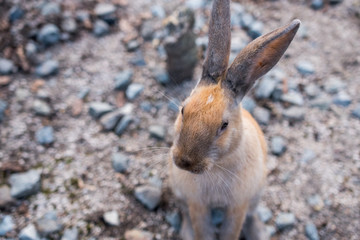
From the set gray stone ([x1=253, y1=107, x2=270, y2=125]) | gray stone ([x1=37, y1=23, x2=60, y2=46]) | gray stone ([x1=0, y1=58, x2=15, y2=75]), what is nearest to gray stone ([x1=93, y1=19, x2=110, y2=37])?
gray stone ([x1=37, y1=23, x2=60, y2=46])

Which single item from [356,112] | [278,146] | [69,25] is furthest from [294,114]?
[69,25]

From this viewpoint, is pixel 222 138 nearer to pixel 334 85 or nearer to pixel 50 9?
pixel 334 85

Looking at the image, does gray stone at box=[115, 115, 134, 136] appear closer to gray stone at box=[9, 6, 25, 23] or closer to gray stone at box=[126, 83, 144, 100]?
gray stone at box=[126, 83, 144, 100]

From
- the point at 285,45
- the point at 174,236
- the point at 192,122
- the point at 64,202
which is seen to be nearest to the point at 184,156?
the point at 192,122

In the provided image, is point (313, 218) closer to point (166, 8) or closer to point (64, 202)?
point (64, 202)

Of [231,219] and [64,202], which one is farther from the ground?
[231,219]

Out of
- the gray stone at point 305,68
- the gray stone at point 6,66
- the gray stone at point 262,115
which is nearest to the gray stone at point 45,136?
the gray stone at point 6,66
